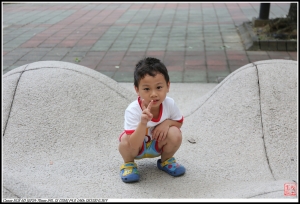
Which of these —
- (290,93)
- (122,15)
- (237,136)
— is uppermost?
(290,93)

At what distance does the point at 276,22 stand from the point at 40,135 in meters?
5.43

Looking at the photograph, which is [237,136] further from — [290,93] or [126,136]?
[126,136]

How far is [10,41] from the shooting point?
26.4 ft

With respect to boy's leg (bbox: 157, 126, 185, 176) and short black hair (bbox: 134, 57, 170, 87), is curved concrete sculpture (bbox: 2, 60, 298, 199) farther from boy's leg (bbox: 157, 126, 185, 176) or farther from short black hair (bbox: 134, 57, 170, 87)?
short black hair (bbox: 134, 57, 170, 87)

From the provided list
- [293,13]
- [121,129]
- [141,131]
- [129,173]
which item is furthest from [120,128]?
[293,13]

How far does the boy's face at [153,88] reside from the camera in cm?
252

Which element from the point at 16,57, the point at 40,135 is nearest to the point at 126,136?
the point at 40,135

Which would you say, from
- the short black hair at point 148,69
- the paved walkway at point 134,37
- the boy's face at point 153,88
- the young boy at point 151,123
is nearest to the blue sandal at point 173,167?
the young boy at point 151,123

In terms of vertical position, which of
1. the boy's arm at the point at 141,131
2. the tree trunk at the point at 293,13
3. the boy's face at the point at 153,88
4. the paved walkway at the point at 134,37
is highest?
the boy's face at the point at 153,88

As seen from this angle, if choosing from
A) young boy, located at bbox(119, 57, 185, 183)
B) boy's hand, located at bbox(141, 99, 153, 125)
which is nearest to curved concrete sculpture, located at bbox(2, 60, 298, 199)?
young boy, located at bbox(119, 57, 185, 183)

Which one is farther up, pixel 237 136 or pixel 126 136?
pixel 126 136

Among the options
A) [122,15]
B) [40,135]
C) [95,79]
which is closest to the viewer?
[40,135]

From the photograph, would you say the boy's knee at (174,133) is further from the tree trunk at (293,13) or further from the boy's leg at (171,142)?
the tree trunk at (293,13)

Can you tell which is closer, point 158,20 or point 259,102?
point 259,102
